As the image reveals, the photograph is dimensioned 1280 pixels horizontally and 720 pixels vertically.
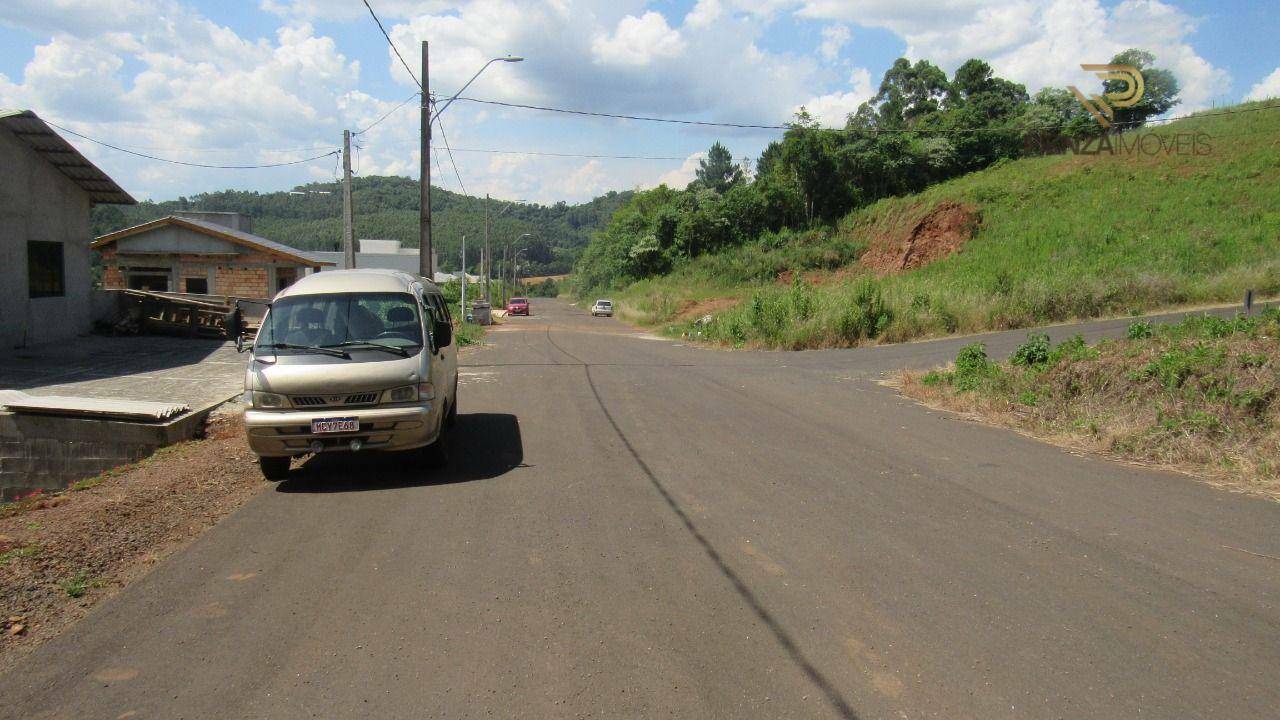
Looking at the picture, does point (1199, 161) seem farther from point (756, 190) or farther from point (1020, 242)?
point (756, 190)

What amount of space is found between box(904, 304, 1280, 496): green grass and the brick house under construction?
26955 mm

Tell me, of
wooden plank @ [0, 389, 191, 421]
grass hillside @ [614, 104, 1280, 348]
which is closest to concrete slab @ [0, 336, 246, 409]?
wooden plank @ [0, 389, 191, 421]

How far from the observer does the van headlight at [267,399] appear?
7.78 meters

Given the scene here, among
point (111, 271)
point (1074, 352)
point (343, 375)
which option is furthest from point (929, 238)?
point (343, 375)

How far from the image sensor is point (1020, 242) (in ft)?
131

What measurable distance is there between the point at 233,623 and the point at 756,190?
207ft

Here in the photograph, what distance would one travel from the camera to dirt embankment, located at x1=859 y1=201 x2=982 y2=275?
45344 mm

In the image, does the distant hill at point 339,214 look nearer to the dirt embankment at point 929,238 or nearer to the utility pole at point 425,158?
the dirt embankment at point 929,238

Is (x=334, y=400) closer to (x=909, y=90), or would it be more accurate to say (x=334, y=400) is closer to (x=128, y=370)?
(x=128, y=370)

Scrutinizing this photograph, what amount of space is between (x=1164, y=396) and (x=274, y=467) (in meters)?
10.1

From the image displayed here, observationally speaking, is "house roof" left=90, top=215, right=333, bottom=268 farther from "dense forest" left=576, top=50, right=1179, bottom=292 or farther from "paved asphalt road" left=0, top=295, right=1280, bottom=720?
"dense forest" left=576, top=50, right=1179, bottom=292

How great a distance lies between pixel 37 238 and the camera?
754 inches

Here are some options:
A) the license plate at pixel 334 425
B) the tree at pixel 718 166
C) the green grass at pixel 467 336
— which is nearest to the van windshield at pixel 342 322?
the license plate at pixel 334 425

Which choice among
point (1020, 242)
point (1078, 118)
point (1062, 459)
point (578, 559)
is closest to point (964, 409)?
point (1062, 459)
